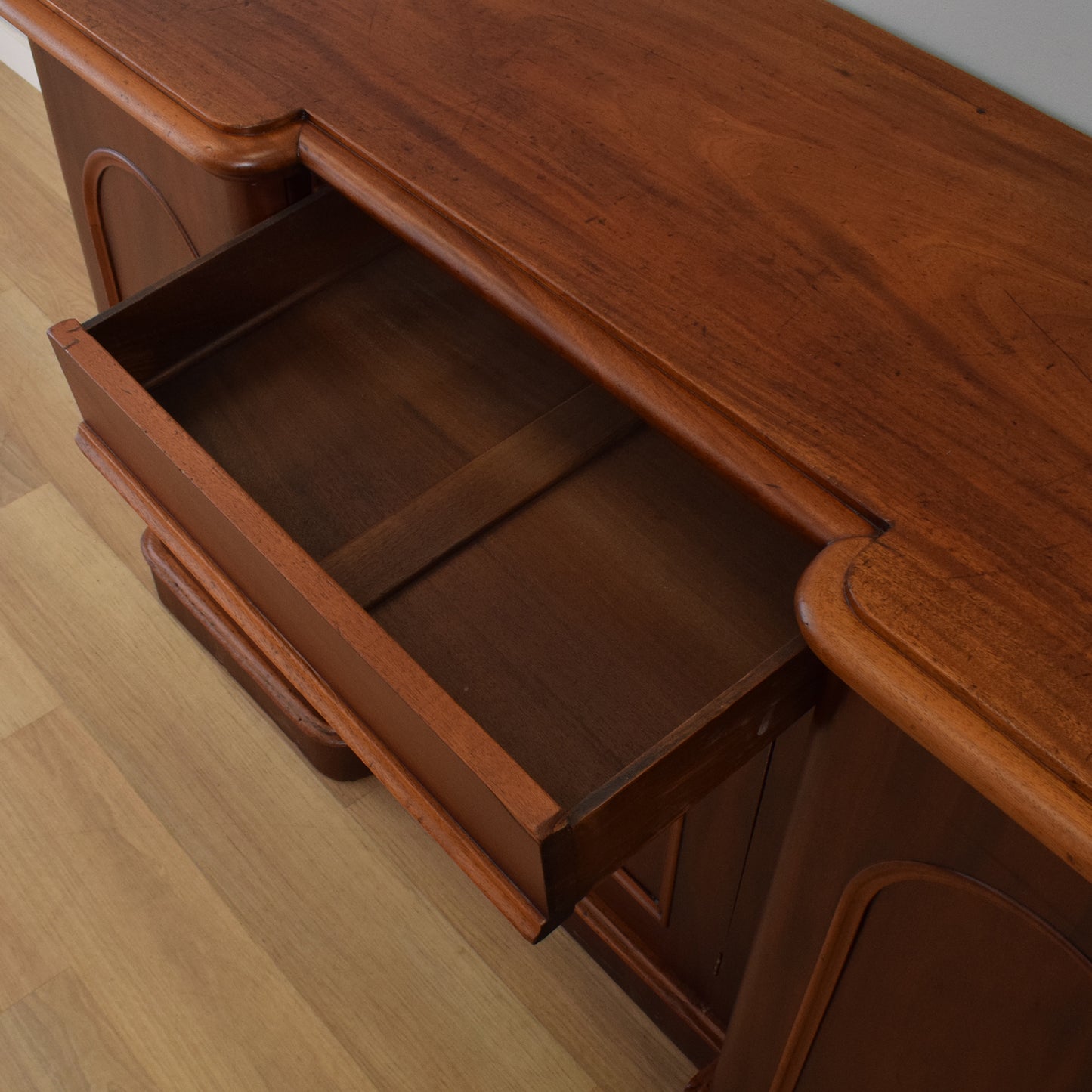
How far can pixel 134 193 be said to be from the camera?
1.07 m

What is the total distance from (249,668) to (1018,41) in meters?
0.93

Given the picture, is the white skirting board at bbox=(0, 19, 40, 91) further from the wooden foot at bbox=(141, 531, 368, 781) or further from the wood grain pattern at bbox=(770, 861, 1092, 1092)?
the wood grain pattern at bbox=(770, 861, 1092, 1092)

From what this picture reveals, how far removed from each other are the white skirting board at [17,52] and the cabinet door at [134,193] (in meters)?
1.19

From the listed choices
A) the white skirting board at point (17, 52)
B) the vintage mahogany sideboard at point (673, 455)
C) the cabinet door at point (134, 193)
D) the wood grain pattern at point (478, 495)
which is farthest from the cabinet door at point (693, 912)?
the white skirting board at point (17, 52)

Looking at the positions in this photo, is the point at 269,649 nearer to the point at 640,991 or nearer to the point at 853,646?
the point at 853,646

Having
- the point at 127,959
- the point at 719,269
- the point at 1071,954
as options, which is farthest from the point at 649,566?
the point at 127,959

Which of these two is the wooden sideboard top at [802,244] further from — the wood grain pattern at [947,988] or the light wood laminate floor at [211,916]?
the light wood laminate floor at [211,916]

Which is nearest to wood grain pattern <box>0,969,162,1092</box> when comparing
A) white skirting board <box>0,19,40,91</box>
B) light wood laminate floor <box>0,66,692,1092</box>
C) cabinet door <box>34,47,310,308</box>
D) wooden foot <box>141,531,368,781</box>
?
light wood laminate floor <box>0,66,692,1092</box>

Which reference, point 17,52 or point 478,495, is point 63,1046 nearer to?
point 478,495

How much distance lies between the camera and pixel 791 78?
2.78ft

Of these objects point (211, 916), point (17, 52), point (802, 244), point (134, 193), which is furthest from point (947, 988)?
point (17, 52)

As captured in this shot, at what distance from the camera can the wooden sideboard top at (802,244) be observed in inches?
21.8

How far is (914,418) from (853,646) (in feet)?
0.49

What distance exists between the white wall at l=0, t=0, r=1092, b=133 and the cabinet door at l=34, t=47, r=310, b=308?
18.6 inches
